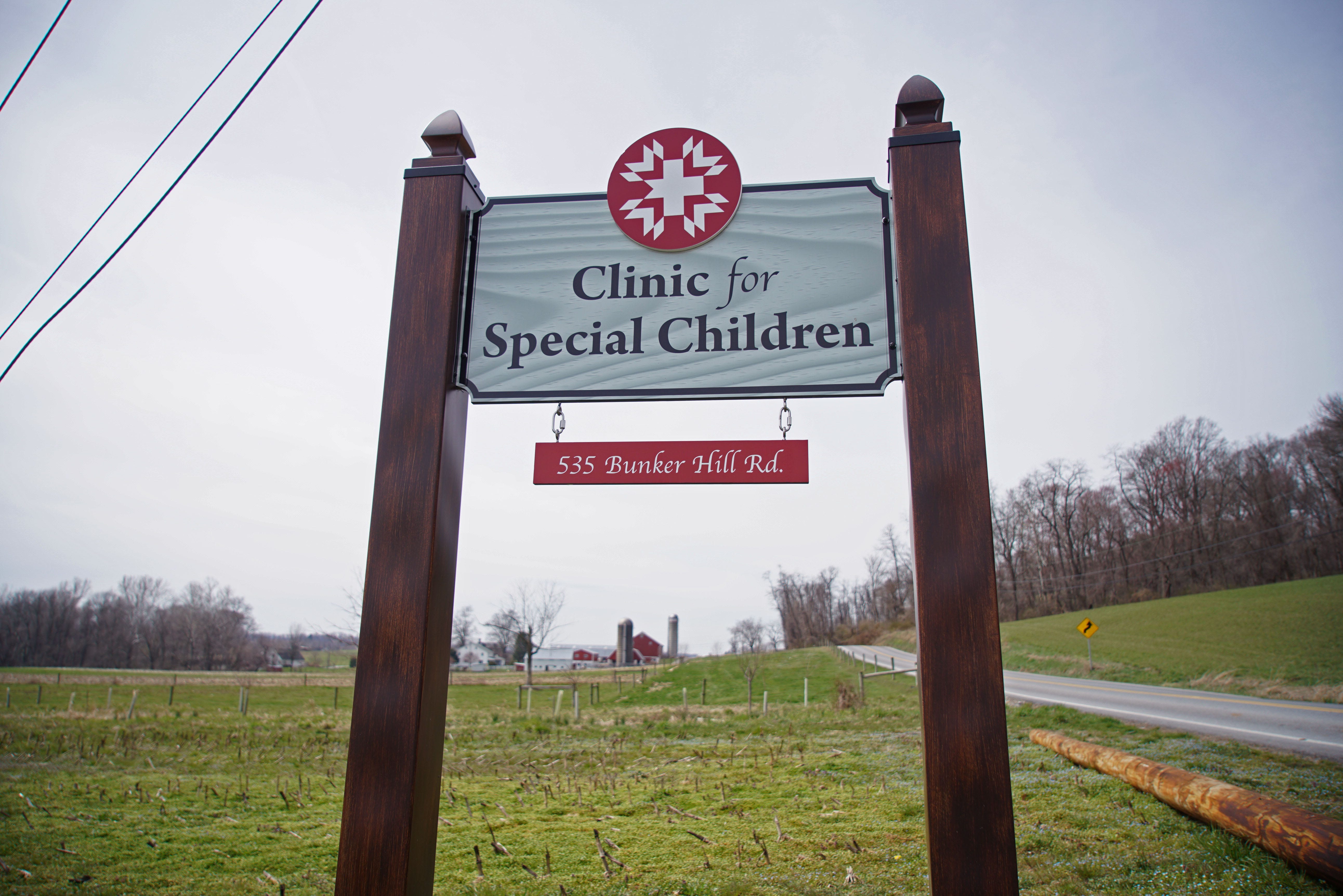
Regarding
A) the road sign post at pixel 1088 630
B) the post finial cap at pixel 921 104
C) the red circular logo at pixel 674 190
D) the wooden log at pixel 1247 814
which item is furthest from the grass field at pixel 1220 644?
the red circular logo at pixel 674 190

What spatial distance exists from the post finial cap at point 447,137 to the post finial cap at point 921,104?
2.14 meters

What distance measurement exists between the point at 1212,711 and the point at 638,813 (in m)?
13.3

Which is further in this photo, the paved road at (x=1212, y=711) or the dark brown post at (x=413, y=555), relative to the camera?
the paved road at (x=1212, y=711)

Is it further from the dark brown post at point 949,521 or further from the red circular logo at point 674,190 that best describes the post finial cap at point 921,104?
the red circular logo at point 674,190

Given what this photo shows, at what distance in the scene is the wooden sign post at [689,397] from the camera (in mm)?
2521

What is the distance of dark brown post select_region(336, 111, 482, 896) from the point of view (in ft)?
9.07

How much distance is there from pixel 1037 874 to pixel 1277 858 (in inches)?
54.3

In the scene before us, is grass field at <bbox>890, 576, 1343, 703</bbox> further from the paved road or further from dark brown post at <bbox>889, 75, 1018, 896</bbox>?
dark brown post at <bbox>889, 75, 1018, 896</bbox>

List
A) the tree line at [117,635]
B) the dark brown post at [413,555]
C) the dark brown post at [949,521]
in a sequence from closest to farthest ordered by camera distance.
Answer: the dark brown post at [949,521], the dark brown post at [413,555], the tree line at [117,635]

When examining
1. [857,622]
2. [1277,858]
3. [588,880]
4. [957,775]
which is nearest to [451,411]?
[957,775]

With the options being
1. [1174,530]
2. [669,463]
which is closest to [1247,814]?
[669,463]

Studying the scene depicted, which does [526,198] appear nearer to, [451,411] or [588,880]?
[451,411]

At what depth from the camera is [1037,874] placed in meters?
4.36

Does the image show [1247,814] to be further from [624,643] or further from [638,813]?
[624,643]
